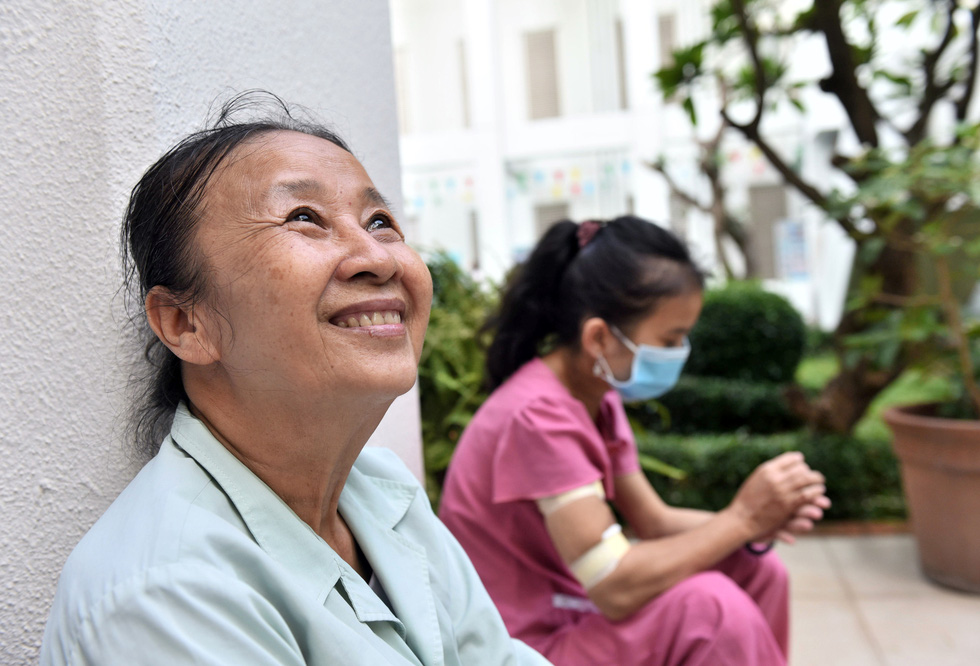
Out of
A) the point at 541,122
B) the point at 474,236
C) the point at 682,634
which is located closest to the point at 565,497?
the point at 682,634

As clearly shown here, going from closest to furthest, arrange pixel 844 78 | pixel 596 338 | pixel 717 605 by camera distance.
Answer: pixel 717 605, pixel 596 338, pixel 844 78

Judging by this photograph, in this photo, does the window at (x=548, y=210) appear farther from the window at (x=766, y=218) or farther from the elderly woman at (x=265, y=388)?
the elderly woman at (x=265, y=388)

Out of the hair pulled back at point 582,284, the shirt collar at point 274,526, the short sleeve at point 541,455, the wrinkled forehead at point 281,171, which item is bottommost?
the short sleeve at point 541,455

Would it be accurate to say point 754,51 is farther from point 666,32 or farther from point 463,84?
point 666,32

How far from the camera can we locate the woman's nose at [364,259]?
3.18 ft

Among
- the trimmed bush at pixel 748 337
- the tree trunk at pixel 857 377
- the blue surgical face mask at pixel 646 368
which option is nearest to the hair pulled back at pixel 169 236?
the blue surgical face mask at pixel 646 368

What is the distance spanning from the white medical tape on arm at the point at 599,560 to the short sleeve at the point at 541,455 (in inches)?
5.6

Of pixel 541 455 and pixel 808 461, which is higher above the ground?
pixel 541 455

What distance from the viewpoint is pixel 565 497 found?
174 cm

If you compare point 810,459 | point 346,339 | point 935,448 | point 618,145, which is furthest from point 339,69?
point 618,145

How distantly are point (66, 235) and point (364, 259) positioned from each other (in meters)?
0.48

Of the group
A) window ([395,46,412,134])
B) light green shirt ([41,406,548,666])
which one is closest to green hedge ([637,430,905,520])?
light green shirt ([41,406,548,666])

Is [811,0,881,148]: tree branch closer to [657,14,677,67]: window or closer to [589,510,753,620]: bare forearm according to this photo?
[589,510,753,620]: bare forearm

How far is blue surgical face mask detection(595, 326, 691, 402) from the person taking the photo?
2.02 meters
